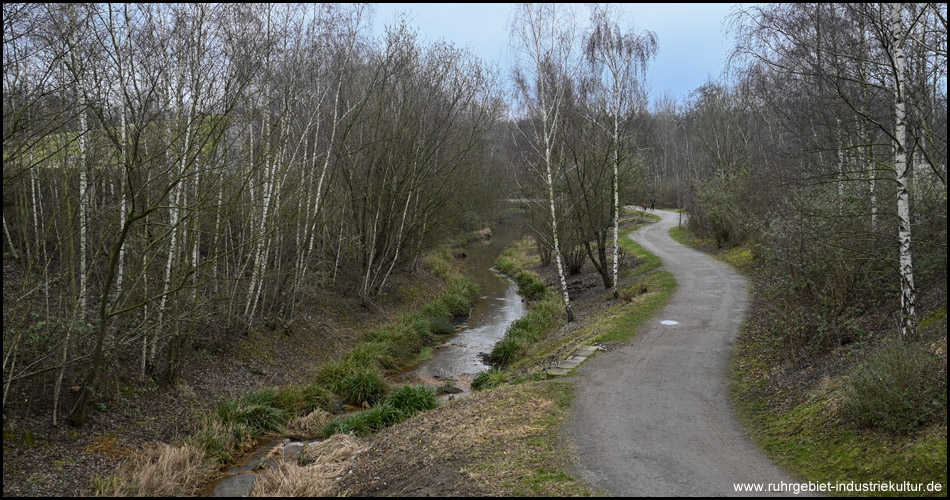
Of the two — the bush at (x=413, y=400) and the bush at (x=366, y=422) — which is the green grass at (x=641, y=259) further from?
the bush at (x=366, y=422)

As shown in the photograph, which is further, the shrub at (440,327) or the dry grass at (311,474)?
the shrub at (440,327)

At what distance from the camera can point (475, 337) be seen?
17.8 metres

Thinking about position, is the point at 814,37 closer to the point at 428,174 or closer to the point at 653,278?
the point at 653,278

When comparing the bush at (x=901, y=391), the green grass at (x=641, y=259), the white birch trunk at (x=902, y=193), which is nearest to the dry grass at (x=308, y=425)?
the bush at (x=901, y=391)

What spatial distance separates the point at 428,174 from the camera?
770 inches

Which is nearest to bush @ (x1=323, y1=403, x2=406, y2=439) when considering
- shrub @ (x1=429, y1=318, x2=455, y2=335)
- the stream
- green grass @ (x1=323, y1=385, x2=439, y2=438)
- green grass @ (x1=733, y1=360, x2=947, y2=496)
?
green grass @ (x1=323, y1=385, x2=439, y2=438)

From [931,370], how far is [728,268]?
16.0 m

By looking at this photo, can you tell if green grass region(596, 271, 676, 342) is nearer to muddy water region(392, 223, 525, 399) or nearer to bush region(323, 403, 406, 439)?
muddy water region(392, 223, 525, 399)

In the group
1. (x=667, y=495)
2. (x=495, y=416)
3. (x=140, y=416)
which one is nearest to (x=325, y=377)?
(x=140, y=416)

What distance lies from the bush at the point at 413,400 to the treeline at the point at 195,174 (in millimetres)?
3546

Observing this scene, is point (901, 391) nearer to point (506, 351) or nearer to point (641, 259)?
point (506, 351)

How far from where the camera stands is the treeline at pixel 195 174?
763 cm

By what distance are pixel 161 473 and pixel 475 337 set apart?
11.3 m

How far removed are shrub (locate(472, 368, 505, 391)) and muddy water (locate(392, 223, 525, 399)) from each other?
8.1 inches
